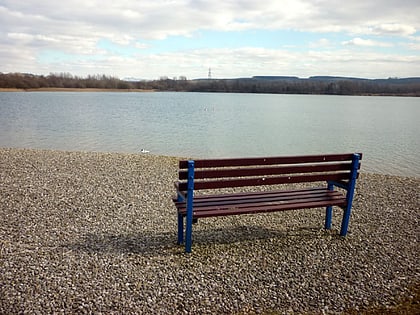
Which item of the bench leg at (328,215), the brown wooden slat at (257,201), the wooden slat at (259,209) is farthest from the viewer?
the bench leg at (328,215)

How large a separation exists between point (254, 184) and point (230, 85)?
132 metres

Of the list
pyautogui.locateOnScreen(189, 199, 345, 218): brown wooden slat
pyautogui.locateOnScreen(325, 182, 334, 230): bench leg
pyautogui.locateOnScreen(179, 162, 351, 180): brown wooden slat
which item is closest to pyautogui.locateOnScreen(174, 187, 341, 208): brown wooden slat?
pyautogui.locateOnScreen(325, 182, 334, 230): bench leg

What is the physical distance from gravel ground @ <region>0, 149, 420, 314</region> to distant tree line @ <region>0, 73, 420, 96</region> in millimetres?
108192

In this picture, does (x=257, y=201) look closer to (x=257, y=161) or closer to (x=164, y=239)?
(x=257, y=161)

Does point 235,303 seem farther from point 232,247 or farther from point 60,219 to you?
point 60,219

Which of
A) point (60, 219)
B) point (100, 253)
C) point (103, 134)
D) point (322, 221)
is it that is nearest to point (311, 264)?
point (322, 221)

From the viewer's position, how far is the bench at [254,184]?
14.6 feet

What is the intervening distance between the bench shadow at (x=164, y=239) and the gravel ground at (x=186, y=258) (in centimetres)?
2

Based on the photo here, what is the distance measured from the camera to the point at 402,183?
32.1 ft

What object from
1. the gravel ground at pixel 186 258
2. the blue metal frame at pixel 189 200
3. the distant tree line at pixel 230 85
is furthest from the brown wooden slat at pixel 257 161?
the distant tree line at pixel 230 85

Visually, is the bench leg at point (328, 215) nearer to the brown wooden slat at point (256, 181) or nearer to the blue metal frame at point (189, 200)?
the brown wooden slat at point (256, 181)

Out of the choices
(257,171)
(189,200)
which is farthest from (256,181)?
(189,200)

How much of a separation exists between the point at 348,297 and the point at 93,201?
518 centimetres

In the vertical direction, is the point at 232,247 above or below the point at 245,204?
below
